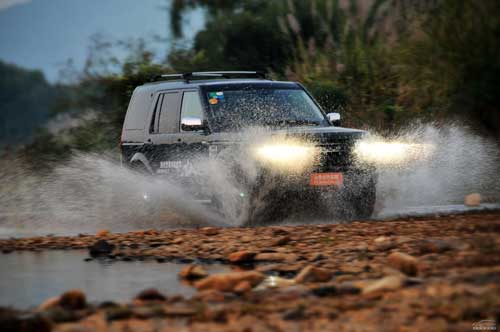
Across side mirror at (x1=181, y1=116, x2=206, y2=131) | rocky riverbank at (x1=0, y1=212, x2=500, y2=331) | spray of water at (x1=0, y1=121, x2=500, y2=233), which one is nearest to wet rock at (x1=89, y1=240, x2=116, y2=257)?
rocky riverbank at (x1=0, y1=212, x2=500, y2=331)

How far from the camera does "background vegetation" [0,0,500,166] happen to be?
50.1 ft

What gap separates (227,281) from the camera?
707cm

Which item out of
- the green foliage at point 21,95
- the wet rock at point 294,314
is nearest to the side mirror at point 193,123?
the wet rock at point 294,314

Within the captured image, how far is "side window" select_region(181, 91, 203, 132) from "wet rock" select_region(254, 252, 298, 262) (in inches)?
136

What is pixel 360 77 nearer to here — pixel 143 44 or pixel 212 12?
pixel 143 44

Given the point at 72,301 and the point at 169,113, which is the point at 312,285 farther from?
the point at 169,113

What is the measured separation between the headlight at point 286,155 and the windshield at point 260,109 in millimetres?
738

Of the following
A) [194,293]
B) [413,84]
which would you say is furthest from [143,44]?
[194,293]

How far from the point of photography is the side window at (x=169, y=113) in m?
12.6

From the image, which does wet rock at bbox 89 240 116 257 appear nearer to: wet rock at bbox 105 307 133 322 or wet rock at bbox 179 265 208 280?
wet rock at bbox 179 265 208 280

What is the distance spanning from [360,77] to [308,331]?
12696 mm

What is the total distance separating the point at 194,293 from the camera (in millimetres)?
7238

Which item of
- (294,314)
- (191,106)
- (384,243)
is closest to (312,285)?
(294,314)

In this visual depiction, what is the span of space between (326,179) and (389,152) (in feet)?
3.39
